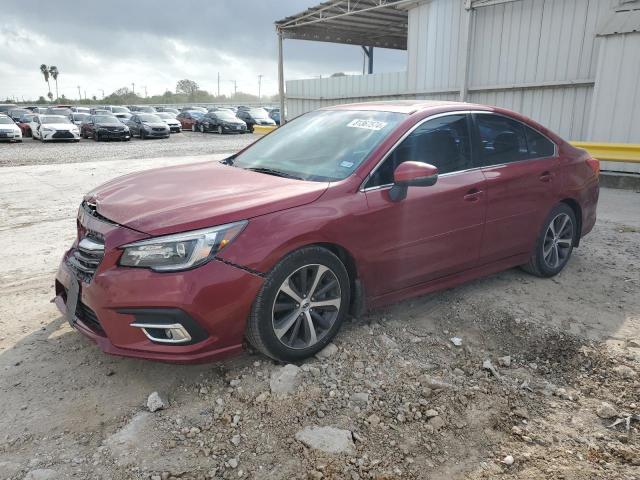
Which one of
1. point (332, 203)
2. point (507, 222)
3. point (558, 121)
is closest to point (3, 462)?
point (332, 203)

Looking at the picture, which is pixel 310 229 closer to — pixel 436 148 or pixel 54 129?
pixel 436 148

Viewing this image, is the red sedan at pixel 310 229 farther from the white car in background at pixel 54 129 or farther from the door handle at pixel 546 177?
the white car in background at pixel 54 129

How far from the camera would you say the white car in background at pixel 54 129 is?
78.3 feet

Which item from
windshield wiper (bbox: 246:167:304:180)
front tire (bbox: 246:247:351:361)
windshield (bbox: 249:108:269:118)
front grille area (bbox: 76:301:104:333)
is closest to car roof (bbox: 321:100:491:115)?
windshield wiper (bbox: 246:167:304:180)

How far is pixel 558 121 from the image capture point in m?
11.6

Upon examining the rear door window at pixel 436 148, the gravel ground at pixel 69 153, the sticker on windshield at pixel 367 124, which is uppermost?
the sticker on windshield at pixel 367 124

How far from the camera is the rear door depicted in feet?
13.7

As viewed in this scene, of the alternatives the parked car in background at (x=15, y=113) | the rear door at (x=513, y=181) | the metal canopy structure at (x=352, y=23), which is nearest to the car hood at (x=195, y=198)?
the rear door at (x=513, y=181)

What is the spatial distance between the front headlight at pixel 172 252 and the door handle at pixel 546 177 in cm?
304

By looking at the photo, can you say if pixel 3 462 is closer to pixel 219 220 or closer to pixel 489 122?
pixel 219 220

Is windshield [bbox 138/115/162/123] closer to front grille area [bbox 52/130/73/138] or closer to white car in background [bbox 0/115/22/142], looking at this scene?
front grille area [bbox 52/130/73/138]

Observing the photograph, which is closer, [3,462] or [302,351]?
[3,462]

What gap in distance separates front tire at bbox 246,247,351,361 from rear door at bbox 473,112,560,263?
147 cm

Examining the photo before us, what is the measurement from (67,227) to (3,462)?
4.87 m
